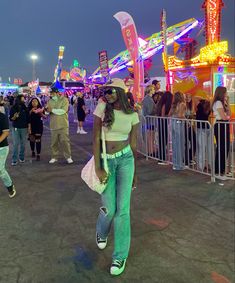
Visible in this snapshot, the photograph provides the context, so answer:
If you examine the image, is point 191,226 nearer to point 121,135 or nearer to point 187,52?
point 121,135

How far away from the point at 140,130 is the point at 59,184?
11.4 feet

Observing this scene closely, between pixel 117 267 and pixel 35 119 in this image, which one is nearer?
pixel 117 267

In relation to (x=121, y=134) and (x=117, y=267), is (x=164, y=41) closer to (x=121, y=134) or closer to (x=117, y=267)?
(x=121, y=134)

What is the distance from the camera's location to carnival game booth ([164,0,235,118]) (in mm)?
12539

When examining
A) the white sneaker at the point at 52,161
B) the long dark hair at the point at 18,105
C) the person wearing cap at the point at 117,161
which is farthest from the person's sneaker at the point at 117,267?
the long dark hair at the point at 18,105

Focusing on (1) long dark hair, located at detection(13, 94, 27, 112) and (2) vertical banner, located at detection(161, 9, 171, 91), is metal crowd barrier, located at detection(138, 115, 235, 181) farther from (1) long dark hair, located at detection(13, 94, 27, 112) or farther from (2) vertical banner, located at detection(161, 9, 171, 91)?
(2) vertical banner, located at detection(161, 9, 171, 91)

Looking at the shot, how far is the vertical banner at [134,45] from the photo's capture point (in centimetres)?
1094

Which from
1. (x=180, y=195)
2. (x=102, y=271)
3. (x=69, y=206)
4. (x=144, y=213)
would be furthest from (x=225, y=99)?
(x=102, y=271)

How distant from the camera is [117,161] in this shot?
3.50m

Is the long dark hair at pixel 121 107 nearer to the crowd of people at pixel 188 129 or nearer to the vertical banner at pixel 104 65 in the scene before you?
the crowd of people at pixel 188 129

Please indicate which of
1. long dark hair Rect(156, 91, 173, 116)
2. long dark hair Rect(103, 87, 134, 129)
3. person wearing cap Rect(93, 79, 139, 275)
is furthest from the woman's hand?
long dark hair Rect(156, 91, 173, 116)

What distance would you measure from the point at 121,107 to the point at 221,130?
411 centimetres

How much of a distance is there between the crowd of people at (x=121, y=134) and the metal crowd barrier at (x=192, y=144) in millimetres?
20

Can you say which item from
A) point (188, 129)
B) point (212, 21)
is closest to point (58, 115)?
point (188, 129)
